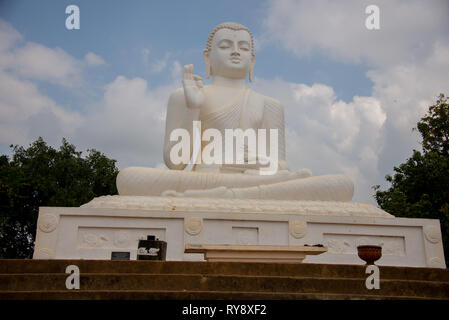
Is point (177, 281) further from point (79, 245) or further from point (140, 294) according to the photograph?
point (79, 245)

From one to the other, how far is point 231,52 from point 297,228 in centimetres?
447

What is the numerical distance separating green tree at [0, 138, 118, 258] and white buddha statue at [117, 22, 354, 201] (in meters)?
11.8

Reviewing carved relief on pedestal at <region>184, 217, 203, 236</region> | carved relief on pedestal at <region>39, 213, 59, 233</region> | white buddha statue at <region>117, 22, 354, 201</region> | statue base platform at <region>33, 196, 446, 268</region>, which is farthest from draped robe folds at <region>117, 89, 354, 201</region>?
carved relief on pedestal at <region>39, 213, 59, 233</region>

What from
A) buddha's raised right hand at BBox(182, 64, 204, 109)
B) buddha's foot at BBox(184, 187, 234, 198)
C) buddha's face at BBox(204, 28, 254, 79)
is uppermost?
buddha's face at BBox(204, 28, 254, 79)

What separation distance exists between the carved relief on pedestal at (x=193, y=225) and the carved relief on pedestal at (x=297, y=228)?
1.31 m

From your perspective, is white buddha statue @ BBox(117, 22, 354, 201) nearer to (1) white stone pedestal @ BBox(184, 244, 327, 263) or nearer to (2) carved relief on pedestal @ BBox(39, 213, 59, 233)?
(2) carved relief on pedestal @ BBox(39, 213, 59, 233)

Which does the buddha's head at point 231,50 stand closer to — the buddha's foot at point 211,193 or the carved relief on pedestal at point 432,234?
the buddha's foot at point 211,193

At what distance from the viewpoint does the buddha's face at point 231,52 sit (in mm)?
9602

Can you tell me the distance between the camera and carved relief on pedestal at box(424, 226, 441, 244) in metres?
6.72

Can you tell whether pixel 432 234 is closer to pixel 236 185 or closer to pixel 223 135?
pixel 236 185

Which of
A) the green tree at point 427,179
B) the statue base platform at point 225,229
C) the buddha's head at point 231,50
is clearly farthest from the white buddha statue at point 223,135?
the green tree at point 427,179

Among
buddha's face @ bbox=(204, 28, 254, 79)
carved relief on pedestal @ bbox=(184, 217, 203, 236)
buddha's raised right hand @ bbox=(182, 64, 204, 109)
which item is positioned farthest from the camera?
buddha's face @ bbox=(204, 28, 254, 79)

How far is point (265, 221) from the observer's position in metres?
6.68

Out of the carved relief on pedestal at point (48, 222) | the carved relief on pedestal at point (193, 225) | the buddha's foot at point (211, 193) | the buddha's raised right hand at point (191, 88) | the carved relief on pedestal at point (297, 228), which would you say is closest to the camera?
the carved relief on pedestal at point (48, 222)
